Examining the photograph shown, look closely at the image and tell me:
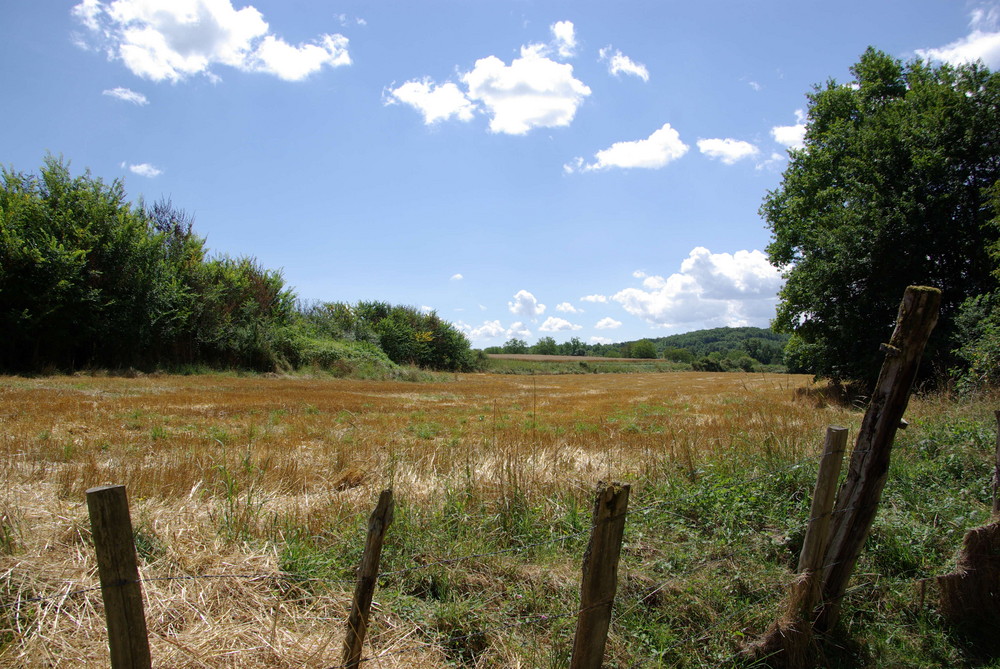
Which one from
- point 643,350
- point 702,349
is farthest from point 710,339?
point 643,350

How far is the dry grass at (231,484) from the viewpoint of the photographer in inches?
114

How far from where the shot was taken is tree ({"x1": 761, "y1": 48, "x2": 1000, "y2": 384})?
15289mm

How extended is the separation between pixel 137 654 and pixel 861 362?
65.4ft

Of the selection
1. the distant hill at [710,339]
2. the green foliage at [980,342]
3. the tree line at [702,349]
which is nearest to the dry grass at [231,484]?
the green foliage at [980,342]

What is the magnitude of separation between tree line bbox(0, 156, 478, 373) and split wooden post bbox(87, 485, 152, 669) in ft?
79.7

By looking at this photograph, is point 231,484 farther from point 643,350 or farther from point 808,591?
point 643,350

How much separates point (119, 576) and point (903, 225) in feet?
65.0

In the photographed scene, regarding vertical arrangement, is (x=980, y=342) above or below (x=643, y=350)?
above

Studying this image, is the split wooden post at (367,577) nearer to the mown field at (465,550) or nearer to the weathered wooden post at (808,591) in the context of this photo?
the mown field at (465,550)

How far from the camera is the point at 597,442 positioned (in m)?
8.41

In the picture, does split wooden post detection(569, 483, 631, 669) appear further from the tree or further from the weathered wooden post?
the tree

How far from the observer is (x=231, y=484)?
4.71 meters

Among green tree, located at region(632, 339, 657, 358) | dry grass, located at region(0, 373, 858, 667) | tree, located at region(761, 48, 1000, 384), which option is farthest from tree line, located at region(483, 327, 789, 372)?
dry grass, located at region(0, 373, 858, 667)

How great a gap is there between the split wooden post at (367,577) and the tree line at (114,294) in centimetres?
2447
